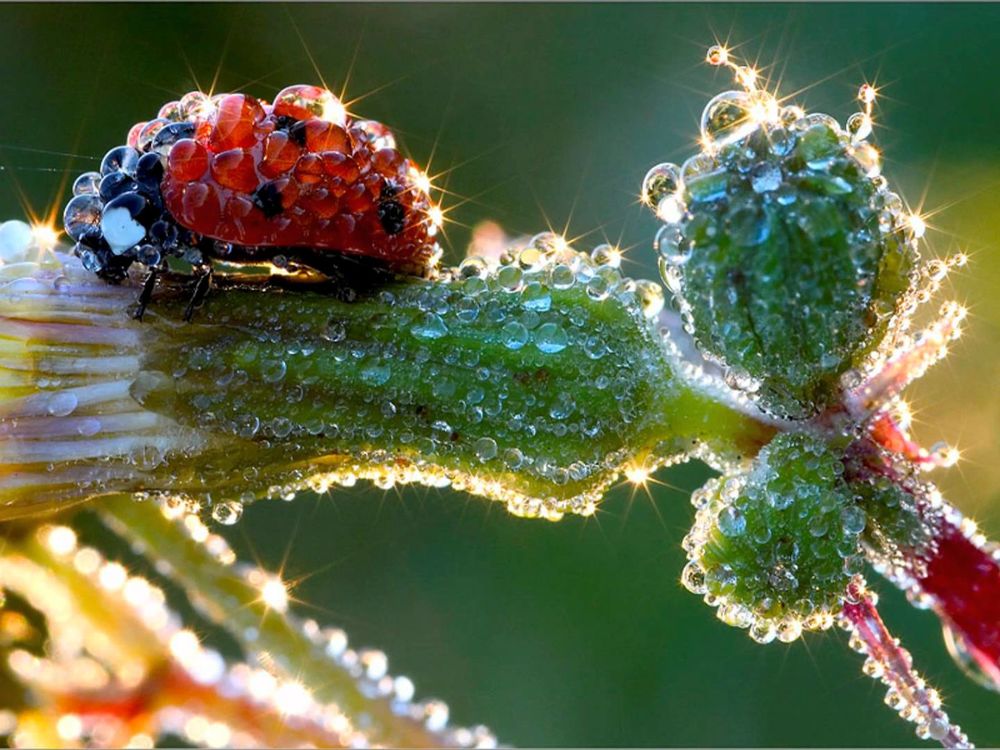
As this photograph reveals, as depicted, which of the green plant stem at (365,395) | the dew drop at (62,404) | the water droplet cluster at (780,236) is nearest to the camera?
the water droplet cluster at (780,236)

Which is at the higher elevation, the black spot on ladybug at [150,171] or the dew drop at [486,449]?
the black spot on ladybug at [150,171]

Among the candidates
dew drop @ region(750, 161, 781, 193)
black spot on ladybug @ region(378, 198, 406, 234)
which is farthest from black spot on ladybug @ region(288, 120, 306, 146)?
dew drop @ region(750, 161, 781, 193)

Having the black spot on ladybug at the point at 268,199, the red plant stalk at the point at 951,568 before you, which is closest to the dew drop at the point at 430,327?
the black spot on ladybug at the point at 268,199

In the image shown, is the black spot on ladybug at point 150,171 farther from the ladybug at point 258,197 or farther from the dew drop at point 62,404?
the dew drop at point 62,404

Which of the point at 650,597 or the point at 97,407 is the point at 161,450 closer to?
the point at 97,407

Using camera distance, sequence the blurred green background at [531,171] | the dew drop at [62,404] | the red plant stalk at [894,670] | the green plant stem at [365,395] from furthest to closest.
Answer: the blurred green background at [531,171] < the dew drop at [62,404] < the green plant stem at [365,395] < the red plant stalk at [894,670]

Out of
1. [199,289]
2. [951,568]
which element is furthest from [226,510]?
[951,568]

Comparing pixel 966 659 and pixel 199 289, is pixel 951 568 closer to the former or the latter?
pixel 966 659

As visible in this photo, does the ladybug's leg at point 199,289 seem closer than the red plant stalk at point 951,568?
No
